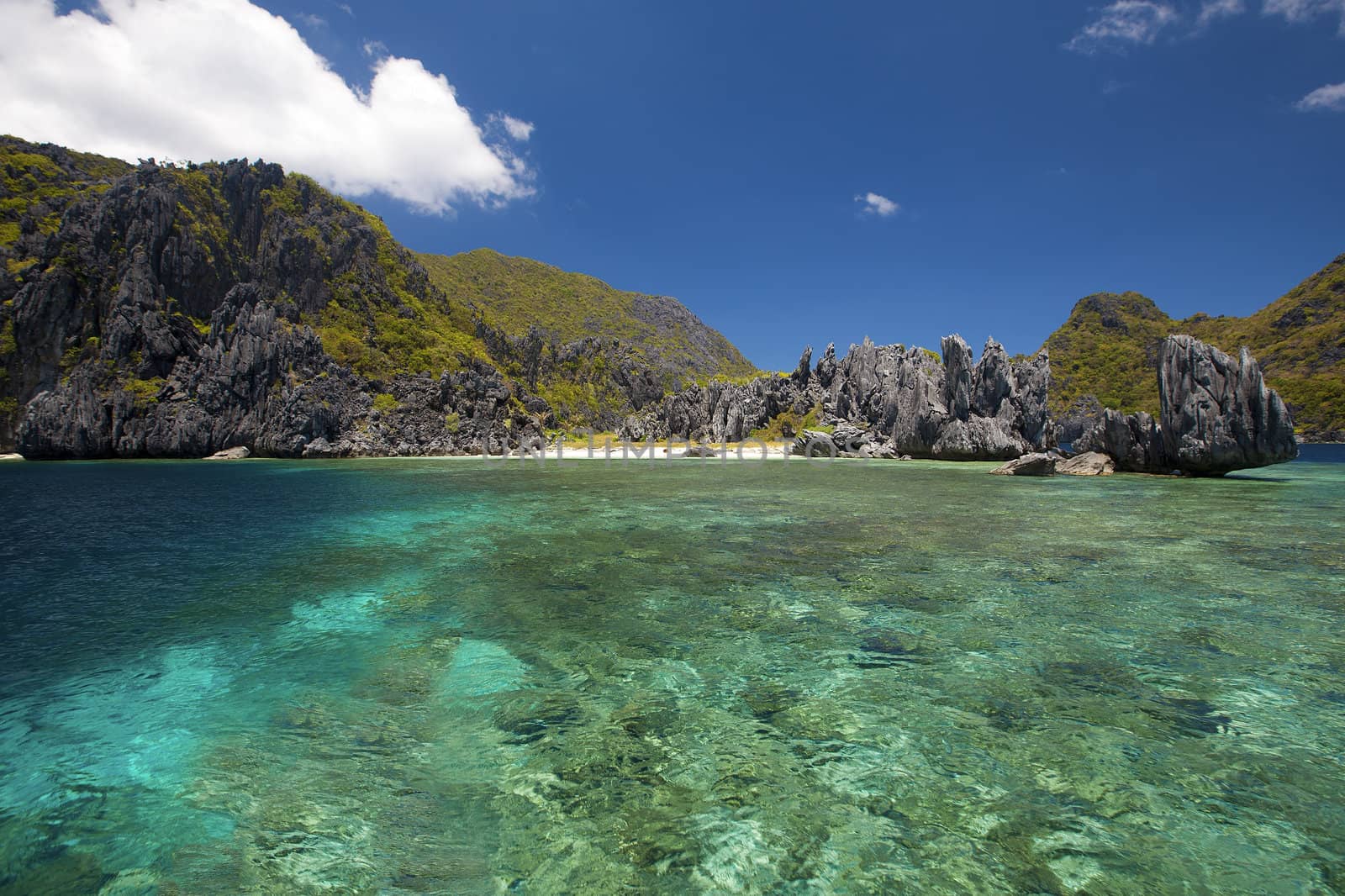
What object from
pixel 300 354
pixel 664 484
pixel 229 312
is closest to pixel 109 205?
pixel 229 312

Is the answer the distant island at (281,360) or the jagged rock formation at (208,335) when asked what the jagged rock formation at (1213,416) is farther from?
the jagged rock formation at (208,335)

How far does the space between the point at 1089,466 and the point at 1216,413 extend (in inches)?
396

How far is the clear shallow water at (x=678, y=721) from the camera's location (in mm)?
4664

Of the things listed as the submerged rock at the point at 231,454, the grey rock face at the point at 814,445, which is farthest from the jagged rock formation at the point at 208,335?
the grey rock face at the point at 814,445

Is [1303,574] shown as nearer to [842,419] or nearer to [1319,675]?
[1319,675]

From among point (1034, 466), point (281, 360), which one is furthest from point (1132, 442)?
point (281, 360)

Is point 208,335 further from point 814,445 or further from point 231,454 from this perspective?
point 814,445

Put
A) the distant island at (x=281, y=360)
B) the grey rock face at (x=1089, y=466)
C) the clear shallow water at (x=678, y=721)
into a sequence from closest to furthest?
the clear shallow water at (x=678, y=721) < the grey rock face at (x=1089, y=466) < the distant island at (x=281, y=360)

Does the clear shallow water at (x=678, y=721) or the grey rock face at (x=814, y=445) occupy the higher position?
the grey rock face at (x=814, y=445)

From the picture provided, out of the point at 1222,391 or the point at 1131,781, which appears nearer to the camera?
the point at 1131,781

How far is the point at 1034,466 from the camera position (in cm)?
4822

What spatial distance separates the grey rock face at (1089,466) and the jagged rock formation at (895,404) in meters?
27.5

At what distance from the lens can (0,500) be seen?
32094 mm

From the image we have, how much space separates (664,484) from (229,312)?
320ft
